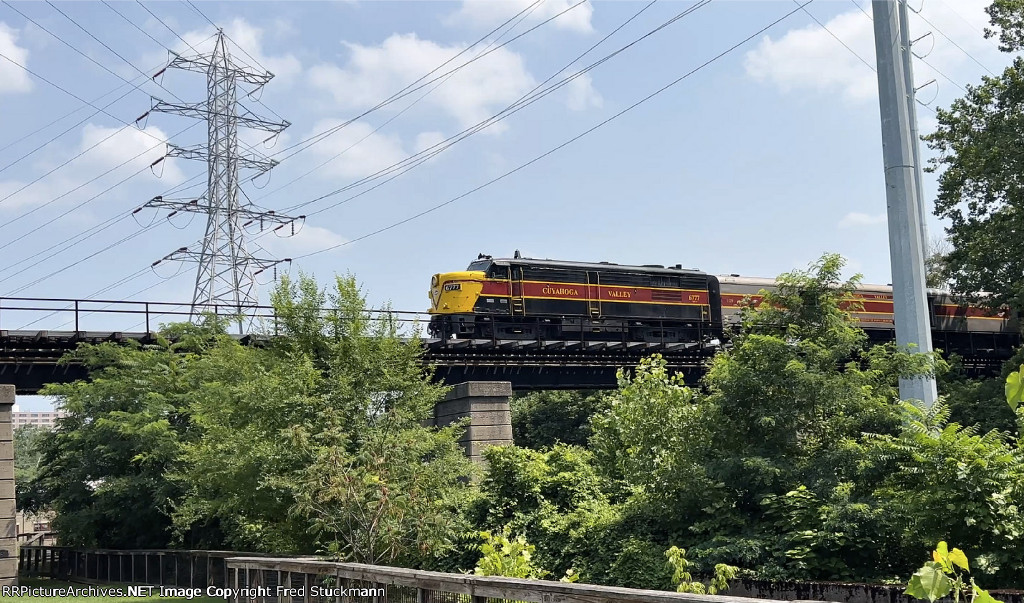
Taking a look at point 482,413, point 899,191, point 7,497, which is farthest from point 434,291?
point 899,191

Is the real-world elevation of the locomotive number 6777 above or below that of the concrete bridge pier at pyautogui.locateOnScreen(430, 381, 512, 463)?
above

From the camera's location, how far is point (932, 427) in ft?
43.4

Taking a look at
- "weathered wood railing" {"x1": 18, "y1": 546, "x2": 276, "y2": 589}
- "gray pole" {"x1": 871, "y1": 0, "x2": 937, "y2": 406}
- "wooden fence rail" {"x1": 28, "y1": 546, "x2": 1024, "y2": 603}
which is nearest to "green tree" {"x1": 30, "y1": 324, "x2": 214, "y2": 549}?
"weathered wood railing" {"x1": 18, "y1": 546, "x2": 276, "y2": 589}

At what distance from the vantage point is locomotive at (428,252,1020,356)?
132 feet

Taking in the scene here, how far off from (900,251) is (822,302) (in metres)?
1.89

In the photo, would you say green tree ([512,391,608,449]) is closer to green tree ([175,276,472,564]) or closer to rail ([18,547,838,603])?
rail ([18,547,838,603])

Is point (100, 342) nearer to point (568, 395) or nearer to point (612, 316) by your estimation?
point (612, 316)

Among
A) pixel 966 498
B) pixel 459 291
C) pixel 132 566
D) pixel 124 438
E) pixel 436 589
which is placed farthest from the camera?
pixel 459 291

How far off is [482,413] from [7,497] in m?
13.5

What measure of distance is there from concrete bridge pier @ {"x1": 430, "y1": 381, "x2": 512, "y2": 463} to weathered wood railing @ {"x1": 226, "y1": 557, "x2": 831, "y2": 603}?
14.0m

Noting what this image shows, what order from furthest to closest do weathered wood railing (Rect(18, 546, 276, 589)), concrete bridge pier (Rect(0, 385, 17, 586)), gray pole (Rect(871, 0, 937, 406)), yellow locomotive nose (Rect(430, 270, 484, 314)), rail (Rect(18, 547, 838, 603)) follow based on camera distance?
yellow locomotive nose (Rect(430, 270, 484, 314))
concrete bridge pier (Rect(0, 385, 17, 586))
weathered wood railing (Rect(18, 546, 276, 589))
gray pole (Rect(871, 0, 937, 406))
rail (Rect(18, 547, 838, 603))

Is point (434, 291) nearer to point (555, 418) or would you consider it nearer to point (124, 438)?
point (124, 438)

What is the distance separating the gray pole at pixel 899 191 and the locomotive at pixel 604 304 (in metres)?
21.8

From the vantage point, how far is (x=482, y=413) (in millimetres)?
29359
